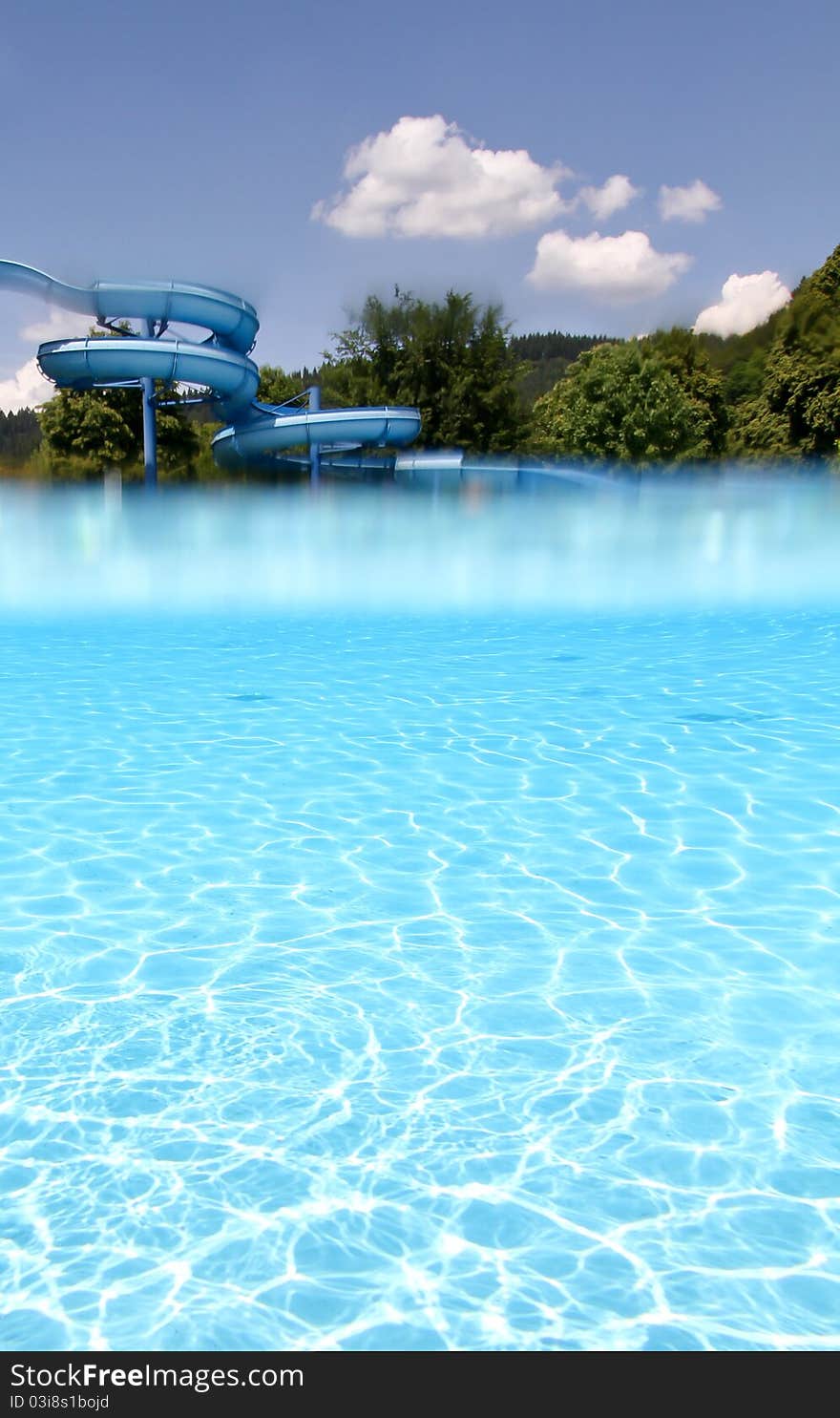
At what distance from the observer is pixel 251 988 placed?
327 centimetres

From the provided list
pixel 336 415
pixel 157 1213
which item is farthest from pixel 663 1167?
pixel 336 415

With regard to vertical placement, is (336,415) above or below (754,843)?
above

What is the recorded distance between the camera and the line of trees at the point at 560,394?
1277 inches

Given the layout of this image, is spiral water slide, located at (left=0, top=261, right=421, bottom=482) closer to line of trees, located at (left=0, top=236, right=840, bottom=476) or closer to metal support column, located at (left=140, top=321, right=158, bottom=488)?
metal support column, located at (left=140, top=321, right=158, bottom=488)

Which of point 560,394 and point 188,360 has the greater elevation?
point 560,394

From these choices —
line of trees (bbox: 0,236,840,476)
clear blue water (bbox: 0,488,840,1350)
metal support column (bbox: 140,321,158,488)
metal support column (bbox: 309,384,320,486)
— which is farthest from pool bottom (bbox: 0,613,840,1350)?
line of trees (bbox: 0,236,840,476)

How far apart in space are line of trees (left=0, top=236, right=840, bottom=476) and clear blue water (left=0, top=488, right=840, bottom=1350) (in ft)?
82.9

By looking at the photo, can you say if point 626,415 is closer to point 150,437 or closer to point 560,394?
point 560,394

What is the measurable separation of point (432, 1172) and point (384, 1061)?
1.56ft

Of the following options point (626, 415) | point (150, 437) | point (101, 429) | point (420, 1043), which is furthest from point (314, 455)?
point (420, 1043)

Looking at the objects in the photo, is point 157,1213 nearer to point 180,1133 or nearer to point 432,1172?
point 180,1133

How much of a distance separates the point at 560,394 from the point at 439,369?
8253mm

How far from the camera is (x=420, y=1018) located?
3.10m

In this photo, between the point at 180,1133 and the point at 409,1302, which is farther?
the point at 180,1133
